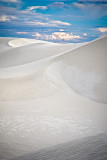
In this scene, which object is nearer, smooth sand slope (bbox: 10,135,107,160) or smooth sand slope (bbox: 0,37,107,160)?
smooth sand slope (bbox: 10,135,107,160)

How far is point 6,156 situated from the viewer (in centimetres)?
267

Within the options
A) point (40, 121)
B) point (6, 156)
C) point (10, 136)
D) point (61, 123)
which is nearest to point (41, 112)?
point (40, 121)

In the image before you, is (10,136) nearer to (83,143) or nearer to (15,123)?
(15,123)

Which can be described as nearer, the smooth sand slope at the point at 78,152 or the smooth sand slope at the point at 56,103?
the smooth sand slope at the point at 78,152

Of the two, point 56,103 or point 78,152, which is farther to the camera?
point 56,103

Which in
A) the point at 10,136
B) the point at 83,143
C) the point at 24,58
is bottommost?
the point at 10,136

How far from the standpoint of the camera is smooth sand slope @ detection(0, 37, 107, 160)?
3328 mm

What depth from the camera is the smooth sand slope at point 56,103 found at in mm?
3328

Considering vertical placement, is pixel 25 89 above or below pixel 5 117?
above

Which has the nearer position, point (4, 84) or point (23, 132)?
point (23, 132)

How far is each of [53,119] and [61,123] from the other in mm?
280

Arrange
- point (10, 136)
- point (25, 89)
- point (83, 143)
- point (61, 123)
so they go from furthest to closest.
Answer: point (25, 89) → point (61, 123) → point (10, 136) → point (83, 143)

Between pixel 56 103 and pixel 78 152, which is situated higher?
pixel 78 152

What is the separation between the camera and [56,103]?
190 inches
